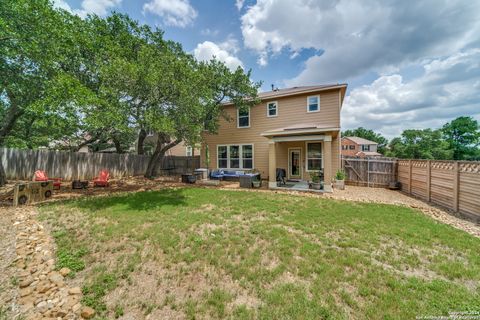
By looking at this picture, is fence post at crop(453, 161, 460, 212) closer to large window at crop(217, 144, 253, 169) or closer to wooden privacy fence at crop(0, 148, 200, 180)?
large window at crop(217, 144, 253, 169)

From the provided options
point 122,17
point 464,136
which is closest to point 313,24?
point 122,17

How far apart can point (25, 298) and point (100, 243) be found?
1442mm

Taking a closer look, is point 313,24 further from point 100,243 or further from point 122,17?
point 100,243

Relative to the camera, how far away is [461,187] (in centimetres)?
629

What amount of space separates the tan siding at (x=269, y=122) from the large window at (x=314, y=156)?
0.46 metres

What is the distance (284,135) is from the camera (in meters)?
10.3

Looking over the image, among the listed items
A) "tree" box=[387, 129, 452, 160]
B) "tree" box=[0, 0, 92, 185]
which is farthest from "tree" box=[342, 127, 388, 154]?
"tree" box=[0, 0, 92, 185]

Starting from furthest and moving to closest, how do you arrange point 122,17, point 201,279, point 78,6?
point 122,17 < point 78,6 < point 201,279

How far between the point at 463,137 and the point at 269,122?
48882 mm

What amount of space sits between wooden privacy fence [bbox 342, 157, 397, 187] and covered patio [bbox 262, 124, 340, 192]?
1289 millimetres

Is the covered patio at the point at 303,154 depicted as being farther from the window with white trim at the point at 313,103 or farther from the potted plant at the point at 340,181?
the window with white trim at the point at 313,103

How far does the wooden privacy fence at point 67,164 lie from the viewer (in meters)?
9.58

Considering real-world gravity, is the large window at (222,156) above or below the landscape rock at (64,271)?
above

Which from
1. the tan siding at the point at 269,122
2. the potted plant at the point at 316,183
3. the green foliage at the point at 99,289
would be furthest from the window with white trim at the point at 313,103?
the green foliage at the point at 99,289
